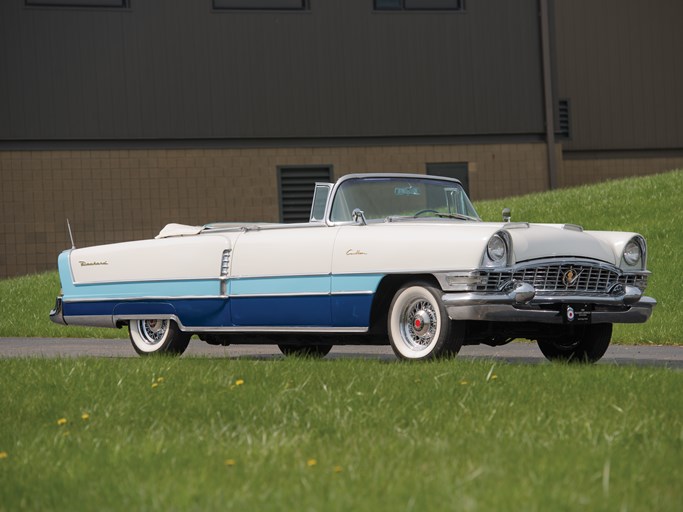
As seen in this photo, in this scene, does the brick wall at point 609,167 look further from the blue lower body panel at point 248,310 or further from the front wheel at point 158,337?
the blue lower body panel at point 248,310

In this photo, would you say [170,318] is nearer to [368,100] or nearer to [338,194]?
[338,194]

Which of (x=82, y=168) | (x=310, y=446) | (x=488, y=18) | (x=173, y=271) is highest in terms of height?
(x=488, y=18)

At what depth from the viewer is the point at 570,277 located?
9.58 metres

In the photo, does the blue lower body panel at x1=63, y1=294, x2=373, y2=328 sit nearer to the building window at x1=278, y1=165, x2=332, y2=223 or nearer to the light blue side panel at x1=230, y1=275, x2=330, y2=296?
the light blue side panel at x1=230, y1=275, x2=330, y2=296

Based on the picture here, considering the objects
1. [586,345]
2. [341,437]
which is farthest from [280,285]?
[341,437]

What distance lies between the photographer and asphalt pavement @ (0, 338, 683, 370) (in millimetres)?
10977

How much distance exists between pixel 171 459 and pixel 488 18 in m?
19.4

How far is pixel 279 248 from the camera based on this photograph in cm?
1025

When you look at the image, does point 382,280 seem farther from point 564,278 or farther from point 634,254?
point 634,254

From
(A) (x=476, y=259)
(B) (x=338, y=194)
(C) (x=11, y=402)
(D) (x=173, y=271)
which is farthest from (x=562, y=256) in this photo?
(C) (x=11, y=402)

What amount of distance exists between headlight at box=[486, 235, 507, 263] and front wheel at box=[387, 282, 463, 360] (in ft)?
1.58

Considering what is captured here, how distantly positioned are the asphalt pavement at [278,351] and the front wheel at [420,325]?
3.75 ft

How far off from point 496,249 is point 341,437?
3280mm

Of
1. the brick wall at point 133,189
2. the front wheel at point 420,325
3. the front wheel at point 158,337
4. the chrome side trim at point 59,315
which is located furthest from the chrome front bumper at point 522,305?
the brick wall at point 133,189
